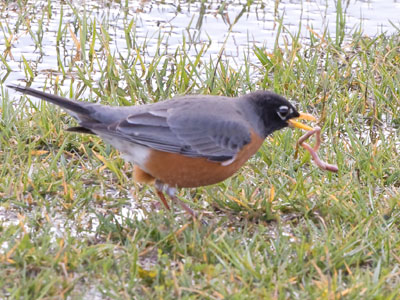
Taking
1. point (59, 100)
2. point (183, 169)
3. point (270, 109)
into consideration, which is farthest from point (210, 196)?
point (59, 100)

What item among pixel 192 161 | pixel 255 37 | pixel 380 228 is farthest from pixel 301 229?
pixel 255 37

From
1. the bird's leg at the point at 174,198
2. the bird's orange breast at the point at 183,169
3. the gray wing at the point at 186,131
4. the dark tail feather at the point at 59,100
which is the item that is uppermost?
the dark tail feather at the point at 59,100

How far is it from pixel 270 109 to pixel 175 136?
0.67 meters

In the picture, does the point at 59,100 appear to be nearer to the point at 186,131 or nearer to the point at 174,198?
the point at 186,131

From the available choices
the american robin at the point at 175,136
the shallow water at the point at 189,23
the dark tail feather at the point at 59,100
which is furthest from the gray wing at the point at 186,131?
the shallow water at the point at 189,23

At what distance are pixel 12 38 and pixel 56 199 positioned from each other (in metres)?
2.94

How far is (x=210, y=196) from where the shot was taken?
492 centimetres

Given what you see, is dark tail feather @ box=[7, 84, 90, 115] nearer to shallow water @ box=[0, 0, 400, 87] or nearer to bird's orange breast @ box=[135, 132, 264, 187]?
bird's orange breast @ box=[135, 132, 264, 187]

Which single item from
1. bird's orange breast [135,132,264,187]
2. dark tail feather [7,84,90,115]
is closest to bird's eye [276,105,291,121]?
bird's orange breast [135,132,264,187]

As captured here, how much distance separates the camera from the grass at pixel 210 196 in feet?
12.7

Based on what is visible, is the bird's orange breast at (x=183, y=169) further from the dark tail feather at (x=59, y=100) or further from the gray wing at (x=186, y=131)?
the dark tail feather at (x=59, y=100)

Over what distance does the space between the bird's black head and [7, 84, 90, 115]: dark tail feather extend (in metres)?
1.04

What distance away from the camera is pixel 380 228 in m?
4.42

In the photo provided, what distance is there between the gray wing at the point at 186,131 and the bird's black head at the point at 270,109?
215 mm
